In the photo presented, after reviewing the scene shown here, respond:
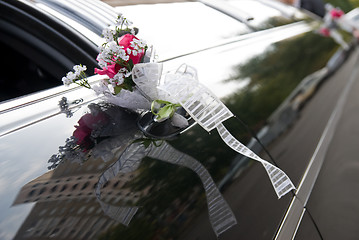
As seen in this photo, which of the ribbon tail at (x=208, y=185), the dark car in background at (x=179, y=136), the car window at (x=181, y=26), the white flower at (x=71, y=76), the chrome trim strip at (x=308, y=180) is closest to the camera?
the dark car in background at (x=179, y=136)

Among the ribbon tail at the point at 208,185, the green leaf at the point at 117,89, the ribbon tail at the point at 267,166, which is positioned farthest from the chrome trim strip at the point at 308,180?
the green leaf at the point at 117,89

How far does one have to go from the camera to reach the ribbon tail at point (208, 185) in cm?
103

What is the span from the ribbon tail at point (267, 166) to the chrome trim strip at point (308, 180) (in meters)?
0.11

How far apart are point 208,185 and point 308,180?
77 cm

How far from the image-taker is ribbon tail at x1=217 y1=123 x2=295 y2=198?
1235 millimetres

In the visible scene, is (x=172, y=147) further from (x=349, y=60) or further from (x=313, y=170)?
(x=349, y=60)

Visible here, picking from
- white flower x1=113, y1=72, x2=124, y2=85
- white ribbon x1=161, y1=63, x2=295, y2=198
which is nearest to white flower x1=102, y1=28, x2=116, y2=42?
white flower x1=113, y1=72, x2=124, y2=85

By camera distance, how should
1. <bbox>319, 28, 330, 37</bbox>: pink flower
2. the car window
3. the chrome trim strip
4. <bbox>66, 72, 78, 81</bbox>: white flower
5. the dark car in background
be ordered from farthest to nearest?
<bbox>319, 28, 330, 37</bbox>: pink flower < the car window < the chrome trim strip < <bbox>66, 72, 78, 81</bbox>: white flower < the dark car in background

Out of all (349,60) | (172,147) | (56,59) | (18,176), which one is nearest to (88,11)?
(56,59)

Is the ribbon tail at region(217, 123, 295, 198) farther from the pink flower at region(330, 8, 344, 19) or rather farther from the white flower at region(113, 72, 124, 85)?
the pink flower at region(330, 8, 344, 19)

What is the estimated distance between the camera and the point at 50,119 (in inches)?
43.5

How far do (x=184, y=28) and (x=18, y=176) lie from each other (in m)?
1.18

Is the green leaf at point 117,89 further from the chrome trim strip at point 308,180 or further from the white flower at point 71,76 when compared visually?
the chrome trim strip at point 308,180

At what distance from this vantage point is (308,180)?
1682 mm
